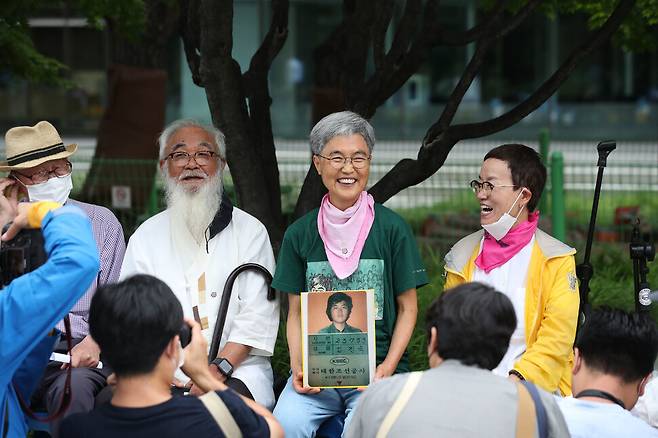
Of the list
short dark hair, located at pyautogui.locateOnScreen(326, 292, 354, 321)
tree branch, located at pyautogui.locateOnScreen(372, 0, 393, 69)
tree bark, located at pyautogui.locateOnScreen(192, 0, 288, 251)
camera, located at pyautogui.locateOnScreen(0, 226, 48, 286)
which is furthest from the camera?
tree branch, located at pyautogui.locateOnScreen(372, 0, 393, 69)

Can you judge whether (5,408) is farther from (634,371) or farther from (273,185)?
(273,185)

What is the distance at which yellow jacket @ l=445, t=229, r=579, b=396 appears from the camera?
4.26 m

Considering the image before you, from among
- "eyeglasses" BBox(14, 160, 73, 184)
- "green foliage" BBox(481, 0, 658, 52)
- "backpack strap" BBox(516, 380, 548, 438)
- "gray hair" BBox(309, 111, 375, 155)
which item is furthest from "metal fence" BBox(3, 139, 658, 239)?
"backpack strap" BBox(516, 380, 548, 438)

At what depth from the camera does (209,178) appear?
483 centimetres

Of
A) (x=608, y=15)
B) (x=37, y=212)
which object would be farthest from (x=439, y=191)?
(x=37, y=212)

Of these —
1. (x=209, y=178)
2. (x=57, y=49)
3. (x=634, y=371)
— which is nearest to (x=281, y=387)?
(x=209, y=178)

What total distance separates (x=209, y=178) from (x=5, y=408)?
1.66m

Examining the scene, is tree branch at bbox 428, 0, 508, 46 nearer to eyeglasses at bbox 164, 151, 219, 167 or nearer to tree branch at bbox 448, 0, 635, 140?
tree branch at bbox 448, 0, 635, 140

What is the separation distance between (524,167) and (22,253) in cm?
215

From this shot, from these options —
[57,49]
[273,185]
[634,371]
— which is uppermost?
[57,49]

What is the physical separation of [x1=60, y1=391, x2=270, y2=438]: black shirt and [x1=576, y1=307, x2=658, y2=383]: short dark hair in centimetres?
117

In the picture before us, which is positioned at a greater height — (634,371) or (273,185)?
(273,185)

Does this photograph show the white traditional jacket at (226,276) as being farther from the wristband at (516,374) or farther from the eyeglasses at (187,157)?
A: the wristband at (516,374)

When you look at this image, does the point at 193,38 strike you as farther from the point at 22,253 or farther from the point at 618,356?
the point at 618,356
